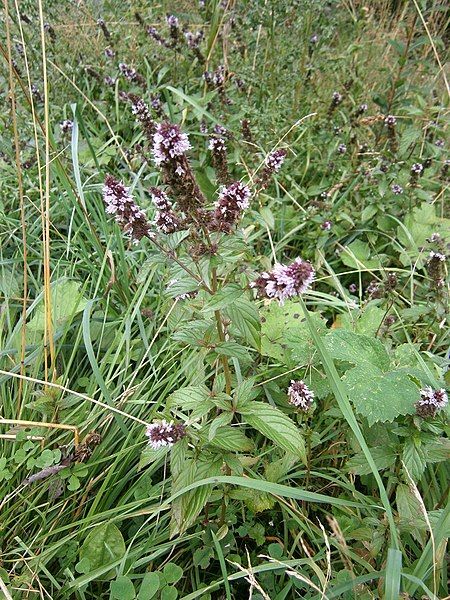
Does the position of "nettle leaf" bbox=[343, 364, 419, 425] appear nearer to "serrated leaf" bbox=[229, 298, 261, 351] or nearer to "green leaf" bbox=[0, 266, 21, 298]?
"serrated leaf" bbox=[229, 298, 261, 351]

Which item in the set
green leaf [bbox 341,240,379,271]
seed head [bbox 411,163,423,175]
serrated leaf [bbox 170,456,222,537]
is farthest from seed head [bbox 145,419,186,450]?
seed head [bbox 411,163,423,175]

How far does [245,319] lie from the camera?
135cm

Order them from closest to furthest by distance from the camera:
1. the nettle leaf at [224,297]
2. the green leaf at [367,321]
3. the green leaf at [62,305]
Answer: the nettle leaf at [224,297] → the green leaf at [367,321] → the green leaf at [62,305]

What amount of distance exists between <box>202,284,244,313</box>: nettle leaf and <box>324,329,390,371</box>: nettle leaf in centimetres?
52

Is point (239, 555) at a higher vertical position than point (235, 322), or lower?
lower

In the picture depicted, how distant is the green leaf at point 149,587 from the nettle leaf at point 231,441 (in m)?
0.43

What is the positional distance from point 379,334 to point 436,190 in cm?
159

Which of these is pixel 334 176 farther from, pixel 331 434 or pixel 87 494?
pixel 87 494

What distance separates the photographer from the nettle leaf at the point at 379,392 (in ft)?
4.82

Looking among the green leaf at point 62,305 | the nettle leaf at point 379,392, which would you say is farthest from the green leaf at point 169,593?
the green leaf at point 62,305

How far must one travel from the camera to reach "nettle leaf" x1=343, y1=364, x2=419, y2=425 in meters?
1.47

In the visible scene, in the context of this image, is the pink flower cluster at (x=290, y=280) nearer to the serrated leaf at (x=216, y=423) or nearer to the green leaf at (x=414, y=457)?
the serrated leaf at (x=216, y=423)

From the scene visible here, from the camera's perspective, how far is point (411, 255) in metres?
2.66

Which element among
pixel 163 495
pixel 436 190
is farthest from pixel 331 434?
pixel 436 190
